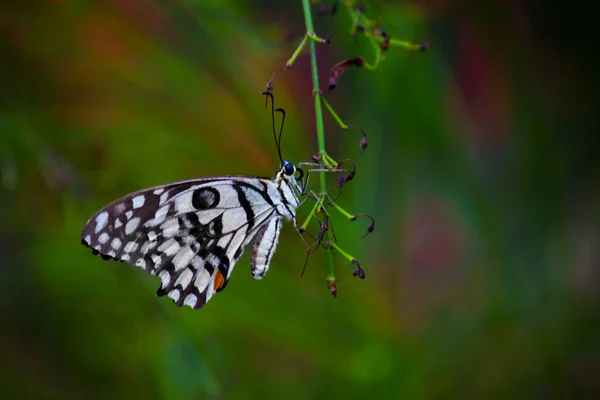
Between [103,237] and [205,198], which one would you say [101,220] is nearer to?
[103,237]

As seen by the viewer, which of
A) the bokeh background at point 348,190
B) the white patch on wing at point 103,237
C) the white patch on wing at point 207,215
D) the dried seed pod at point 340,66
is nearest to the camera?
the dried seed pod at point 340,66

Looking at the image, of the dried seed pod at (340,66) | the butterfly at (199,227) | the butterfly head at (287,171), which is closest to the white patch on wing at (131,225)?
the butterfly at (199,227)

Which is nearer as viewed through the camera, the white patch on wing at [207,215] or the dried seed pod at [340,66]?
the dried seed pod at [340,66]

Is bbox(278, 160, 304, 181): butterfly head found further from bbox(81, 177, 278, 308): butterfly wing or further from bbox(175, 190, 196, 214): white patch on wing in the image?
bbox(175, 190, 196, 214): white patch on wing

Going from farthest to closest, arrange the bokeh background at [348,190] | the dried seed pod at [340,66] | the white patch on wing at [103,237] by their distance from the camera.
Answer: the bokeh background at [348,190] → the white patch on wing at [103,237] → the dried seed pod at [340,66]

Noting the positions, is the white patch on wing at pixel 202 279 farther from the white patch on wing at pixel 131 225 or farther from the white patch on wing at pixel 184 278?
the white patch on wing at pixel 131 225

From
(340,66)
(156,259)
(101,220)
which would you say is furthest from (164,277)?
(340,66)

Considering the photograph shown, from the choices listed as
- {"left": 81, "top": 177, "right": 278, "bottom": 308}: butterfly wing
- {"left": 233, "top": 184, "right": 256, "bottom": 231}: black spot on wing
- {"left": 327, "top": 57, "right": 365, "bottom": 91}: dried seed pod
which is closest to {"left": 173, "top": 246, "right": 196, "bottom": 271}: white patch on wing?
{"left": 81, "top": 177, "right": 278, "bottom": 308}: butterfly wing

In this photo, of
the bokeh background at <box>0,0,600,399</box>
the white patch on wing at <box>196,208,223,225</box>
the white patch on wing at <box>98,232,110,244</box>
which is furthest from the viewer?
the bokeh background at <box>0,0,600,399</box>
